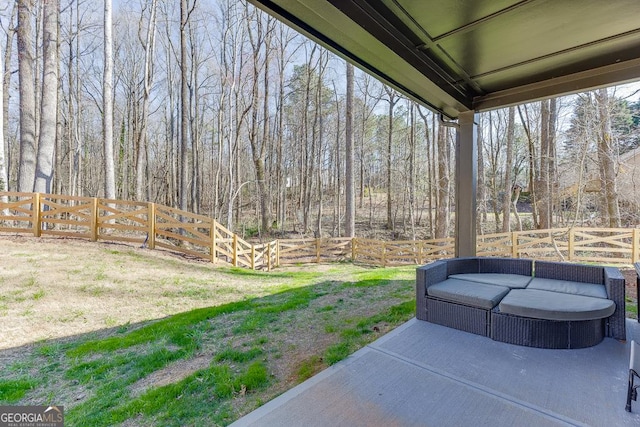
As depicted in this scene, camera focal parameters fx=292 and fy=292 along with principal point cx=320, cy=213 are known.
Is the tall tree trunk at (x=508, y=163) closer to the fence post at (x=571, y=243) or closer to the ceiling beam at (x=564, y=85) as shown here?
the fence post at (x=571, y=243)

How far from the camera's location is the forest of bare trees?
7832 mm

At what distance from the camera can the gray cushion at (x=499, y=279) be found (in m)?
2.99

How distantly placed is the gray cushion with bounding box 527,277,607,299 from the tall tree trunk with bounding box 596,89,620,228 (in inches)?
243

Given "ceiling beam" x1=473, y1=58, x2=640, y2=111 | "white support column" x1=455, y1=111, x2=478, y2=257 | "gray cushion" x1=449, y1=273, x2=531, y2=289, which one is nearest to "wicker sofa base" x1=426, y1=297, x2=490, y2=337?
"gray cushion" x1=449, y1=273, x2=531, y2=289

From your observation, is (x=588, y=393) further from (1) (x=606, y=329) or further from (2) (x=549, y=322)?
(1) (x=606, y=329)

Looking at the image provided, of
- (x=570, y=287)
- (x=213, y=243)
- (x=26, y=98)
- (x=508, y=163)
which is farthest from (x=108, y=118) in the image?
(x=508, y=163)

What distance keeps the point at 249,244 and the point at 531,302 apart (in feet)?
22.2

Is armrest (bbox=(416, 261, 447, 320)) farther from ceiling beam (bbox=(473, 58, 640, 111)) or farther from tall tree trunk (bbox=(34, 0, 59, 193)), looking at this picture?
tall tree trunk (bbox=(34, 0, 59, 193))

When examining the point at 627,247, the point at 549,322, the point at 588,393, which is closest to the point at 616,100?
the point at 627,247

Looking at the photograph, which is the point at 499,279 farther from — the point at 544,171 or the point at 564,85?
the point at 544,171

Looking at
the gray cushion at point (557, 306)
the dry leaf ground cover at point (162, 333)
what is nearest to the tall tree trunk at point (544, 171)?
the dry leaf ground cover at point (162, 333)

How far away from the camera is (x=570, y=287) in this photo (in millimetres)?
2852

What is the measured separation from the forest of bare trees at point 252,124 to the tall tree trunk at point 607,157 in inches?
1.5

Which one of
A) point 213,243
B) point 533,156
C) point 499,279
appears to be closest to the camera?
point 499,279
